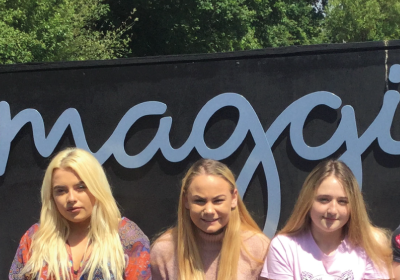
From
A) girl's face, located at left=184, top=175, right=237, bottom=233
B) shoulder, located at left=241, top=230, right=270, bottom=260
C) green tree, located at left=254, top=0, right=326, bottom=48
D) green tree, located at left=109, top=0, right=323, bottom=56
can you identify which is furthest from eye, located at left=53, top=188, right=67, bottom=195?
green tree, located at left=254, top=0, right=326, bottom=48

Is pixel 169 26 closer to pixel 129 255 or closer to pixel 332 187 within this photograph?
pixel 129 255

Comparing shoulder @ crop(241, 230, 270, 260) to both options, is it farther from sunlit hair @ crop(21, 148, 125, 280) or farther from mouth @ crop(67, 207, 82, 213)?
mouth @ crop(67, 207, 82, 213)

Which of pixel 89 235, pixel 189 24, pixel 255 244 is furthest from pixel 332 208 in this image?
pixel 189 24

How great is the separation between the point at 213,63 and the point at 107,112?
893 millimetres

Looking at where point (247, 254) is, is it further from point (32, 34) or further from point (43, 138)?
point (32, 34)

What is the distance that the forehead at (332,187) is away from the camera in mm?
2861

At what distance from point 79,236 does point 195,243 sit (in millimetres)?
706

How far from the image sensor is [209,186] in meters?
3.01

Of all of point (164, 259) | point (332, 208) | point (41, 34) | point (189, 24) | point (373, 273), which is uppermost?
point (189, 24)

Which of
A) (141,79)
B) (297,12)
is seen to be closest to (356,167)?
(141,79)

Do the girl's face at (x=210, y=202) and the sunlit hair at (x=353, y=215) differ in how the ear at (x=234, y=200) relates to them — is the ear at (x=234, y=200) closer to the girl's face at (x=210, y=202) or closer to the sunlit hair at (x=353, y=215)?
the girl's face at (x=210, y=202)

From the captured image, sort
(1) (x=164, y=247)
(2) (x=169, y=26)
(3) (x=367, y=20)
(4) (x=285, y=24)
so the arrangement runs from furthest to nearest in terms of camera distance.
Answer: (3) (x=367, y=20), (4) (x=285, y=24), (2) (x=169, y=26), (1) (x=164, y=247)

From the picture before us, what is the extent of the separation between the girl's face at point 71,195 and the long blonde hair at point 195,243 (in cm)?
56

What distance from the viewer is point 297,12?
25.2m
